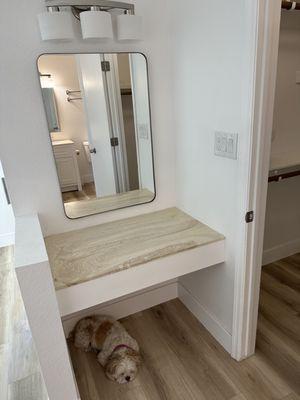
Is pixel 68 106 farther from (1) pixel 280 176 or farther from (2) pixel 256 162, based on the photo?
(1) pixel 280 176

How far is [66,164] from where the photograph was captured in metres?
1.61

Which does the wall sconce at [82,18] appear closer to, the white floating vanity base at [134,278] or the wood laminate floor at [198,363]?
the white floating vanity base at [134,278]

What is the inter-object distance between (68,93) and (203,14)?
81 cm

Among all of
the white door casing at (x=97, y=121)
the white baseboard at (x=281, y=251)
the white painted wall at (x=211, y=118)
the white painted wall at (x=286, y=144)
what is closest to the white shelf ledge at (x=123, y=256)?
the white painted wall at (x=211, y=118)

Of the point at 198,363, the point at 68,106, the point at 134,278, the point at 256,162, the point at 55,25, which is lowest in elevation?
the point at 198,363

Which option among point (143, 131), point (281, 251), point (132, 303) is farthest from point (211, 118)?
point (281, 251)

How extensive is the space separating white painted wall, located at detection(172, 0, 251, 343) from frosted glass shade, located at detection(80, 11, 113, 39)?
44cm

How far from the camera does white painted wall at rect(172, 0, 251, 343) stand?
1.24 metres

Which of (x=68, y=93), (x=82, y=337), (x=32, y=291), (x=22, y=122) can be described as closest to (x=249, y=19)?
(x=68, y=93)

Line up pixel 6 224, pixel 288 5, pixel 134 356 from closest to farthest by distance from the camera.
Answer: pixel 288 5, pixel 134 356, pixel 6 224

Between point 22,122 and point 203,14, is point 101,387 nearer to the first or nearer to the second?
point 22,122

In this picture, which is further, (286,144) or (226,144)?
(286,144)

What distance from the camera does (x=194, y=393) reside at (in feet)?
4.89

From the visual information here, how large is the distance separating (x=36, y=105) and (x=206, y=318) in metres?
1.68
